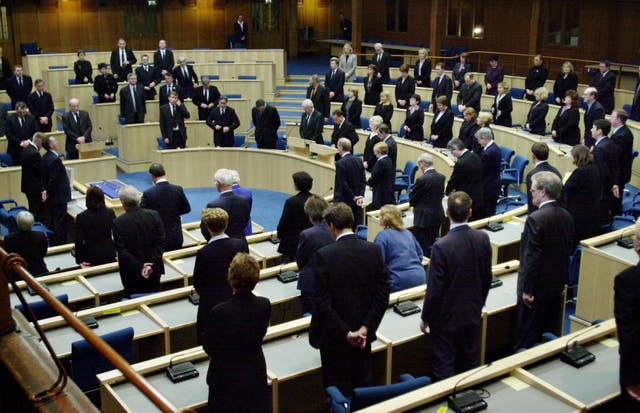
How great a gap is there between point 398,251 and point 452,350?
1.18 m

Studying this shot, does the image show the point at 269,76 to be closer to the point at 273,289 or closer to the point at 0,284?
the point at 273,289

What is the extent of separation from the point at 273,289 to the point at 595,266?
2.86 meters

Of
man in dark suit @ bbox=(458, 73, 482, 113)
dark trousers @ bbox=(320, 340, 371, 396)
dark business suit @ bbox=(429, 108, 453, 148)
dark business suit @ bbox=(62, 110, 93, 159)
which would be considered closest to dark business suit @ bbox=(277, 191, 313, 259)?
dark trousers @ bbox=(320, 340, 371, 396)

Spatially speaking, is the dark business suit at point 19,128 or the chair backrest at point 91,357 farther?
the dark business suit at point 19,128

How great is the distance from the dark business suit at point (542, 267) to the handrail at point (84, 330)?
3.55m

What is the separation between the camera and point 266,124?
13.0m

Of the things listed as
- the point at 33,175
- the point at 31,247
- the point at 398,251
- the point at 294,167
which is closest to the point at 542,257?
the point at 398,251

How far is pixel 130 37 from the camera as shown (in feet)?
74.4

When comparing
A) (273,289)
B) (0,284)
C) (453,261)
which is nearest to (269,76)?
(273,289)

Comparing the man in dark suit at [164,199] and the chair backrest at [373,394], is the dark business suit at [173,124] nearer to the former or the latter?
the man in dark suit at [164,199]

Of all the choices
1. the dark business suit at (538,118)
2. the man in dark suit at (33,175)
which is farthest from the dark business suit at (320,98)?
the man in dark suit at (33,175)

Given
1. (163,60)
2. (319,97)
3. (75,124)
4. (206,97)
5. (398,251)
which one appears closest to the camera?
(398,251)

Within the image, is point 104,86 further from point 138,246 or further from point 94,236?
point 138,246

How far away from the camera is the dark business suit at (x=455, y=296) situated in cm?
471
